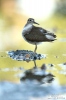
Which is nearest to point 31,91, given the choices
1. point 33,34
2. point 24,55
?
point 24,55

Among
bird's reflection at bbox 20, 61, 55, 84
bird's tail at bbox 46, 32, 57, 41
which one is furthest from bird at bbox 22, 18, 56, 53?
bird's reflection at bbox 20, 61, 55, 84

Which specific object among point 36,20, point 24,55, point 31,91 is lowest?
point 31,91

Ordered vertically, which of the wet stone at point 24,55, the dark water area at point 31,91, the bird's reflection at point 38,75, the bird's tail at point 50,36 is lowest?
the dark water area at point 31,91

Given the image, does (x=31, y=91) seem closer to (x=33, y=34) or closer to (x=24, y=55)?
(x=24, y=55)

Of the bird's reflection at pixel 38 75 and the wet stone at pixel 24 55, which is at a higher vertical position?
the wet stone at pixel 24 55

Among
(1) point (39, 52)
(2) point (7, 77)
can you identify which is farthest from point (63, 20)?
(2) point (7, 77)

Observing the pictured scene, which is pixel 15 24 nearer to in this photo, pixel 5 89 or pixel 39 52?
pixel 39 52

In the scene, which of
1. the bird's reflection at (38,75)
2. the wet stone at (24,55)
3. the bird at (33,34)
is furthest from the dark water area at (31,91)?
the bird at (33,34)

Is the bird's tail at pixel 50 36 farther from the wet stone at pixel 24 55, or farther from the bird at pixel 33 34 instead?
the wet stone at pixel 24 55
